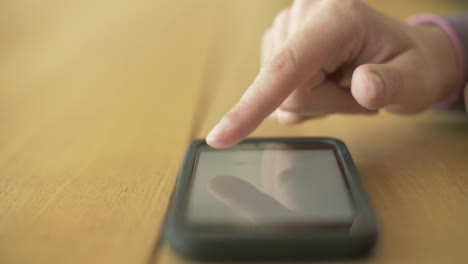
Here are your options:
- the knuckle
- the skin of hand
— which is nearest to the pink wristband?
the skin of hand

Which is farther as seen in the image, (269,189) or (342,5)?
(342,5)

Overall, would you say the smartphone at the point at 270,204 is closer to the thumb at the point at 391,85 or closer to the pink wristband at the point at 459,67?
the thumb at the point at 391,85

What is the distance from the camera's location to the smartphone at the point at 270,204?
10.1 inches

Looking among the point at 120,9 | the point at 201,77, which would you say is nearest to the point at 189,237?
the point at 201,77

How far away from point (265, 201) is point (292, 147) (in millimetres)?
107

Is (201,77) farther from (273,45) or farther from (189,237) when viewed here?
(189,237)

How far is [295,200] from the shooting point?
32cm

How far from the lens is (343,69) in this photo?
1.61 ft

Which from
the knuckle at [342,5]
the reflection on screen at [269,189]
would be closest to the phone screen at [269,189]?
the reflection on screen at [269,189]

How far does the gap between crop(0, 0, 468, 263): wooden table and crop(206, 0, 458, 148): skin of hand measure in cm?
4

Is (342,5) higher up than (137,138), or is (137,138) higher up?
(342,5)

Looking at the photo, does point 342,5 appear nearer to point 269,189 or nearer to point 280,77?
point 280,77

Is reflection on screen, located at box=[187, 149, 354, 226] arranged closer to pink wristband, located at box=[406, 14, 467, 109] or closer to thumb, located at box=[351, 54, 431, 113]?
thumb, located at box=[351, 54, 431, 113]

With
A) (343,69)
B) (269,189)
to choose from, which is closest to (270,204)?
(269,189)
